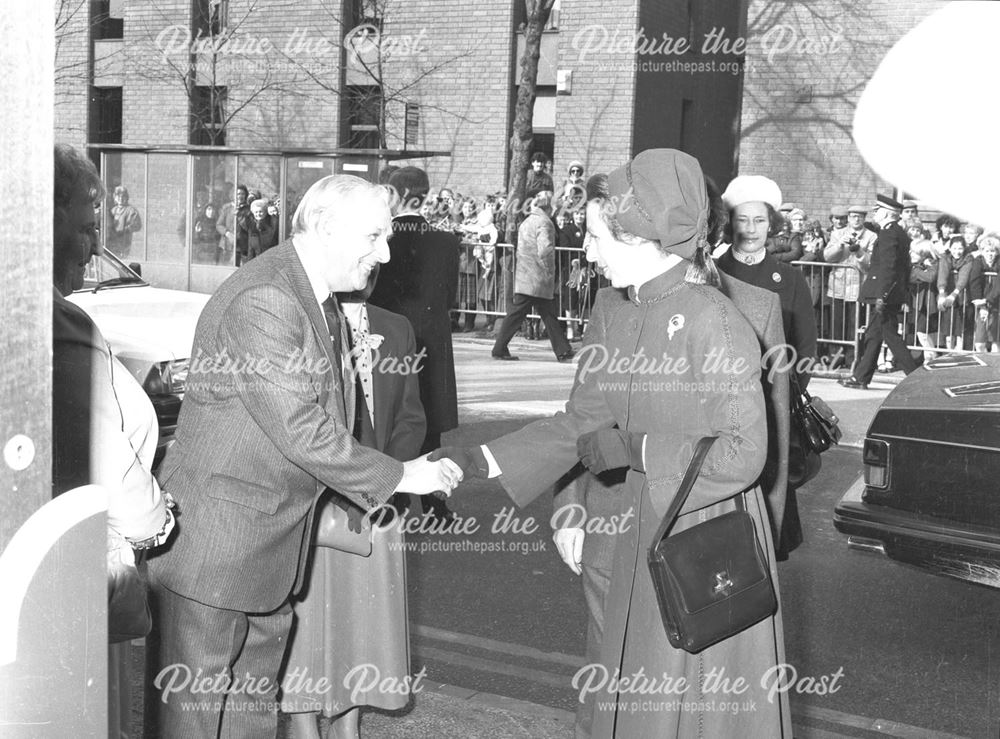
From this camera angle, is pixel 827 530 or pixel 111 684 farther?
pixel 827 530

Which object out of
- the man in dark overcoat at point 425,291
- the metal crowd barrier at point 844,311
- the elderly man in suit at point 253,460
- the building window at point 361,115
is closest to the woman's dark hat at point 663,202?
the elderly man in suit at point 253,460

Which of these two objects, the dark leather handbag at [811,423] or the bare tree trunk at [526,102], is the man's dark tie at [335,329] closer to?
the dark leather handbag at [811,423]

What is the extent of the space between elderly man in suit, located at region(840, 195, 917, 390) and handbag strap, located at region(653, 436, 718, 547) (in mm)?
10961

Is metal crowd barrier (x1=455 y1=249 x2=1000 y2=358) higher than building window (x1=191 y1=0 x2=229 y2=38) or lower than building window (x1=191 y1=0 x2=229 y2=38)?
lower

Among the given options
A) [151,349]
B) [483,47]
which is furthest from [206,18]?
[151,349]

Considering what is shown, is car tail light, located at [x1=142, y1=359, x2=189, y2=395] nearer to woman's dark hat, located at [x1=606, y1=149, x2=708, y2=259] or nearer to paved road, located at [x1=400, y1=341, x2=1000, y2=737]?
paved road, located at [x1=400, y1=341, x2=1000, y2=737]

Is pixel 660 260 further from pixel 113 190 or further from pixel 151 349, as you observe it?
pixel 113 190

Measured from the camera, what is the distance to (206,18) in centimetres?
2481

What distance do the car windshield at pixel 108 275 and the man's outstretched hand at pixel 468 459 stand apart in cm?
664

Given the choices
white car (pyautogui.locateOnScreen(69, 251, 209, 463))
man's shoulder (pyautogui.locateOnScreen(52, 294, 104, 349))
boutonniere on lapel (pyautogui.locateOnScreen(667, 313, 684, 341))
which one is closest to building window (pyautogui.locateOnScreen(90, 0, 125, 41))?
white car (pyautogui.locateOnScreen(69, 251, 209, 463))

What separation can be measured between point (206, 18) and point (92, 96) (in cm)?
293

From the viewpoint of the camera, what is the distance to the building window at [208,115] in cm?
2425

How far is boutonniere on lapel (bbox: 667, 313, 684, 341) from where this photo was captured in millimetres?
3275

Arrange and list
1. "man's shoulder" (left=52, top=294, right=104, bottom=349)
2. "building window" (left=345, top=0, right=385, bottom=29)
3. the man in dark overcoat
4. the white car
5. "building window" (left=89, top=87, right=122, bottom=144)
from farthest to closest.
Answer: "building window" (left=89, top=87, right=122, bottom=144) < "building window" (left=345, top=0, right=385, bottom=29) < the white car < the man in dark overcoat < "man's shoulder" (left=52, top=294, right=104, bottom=349)
